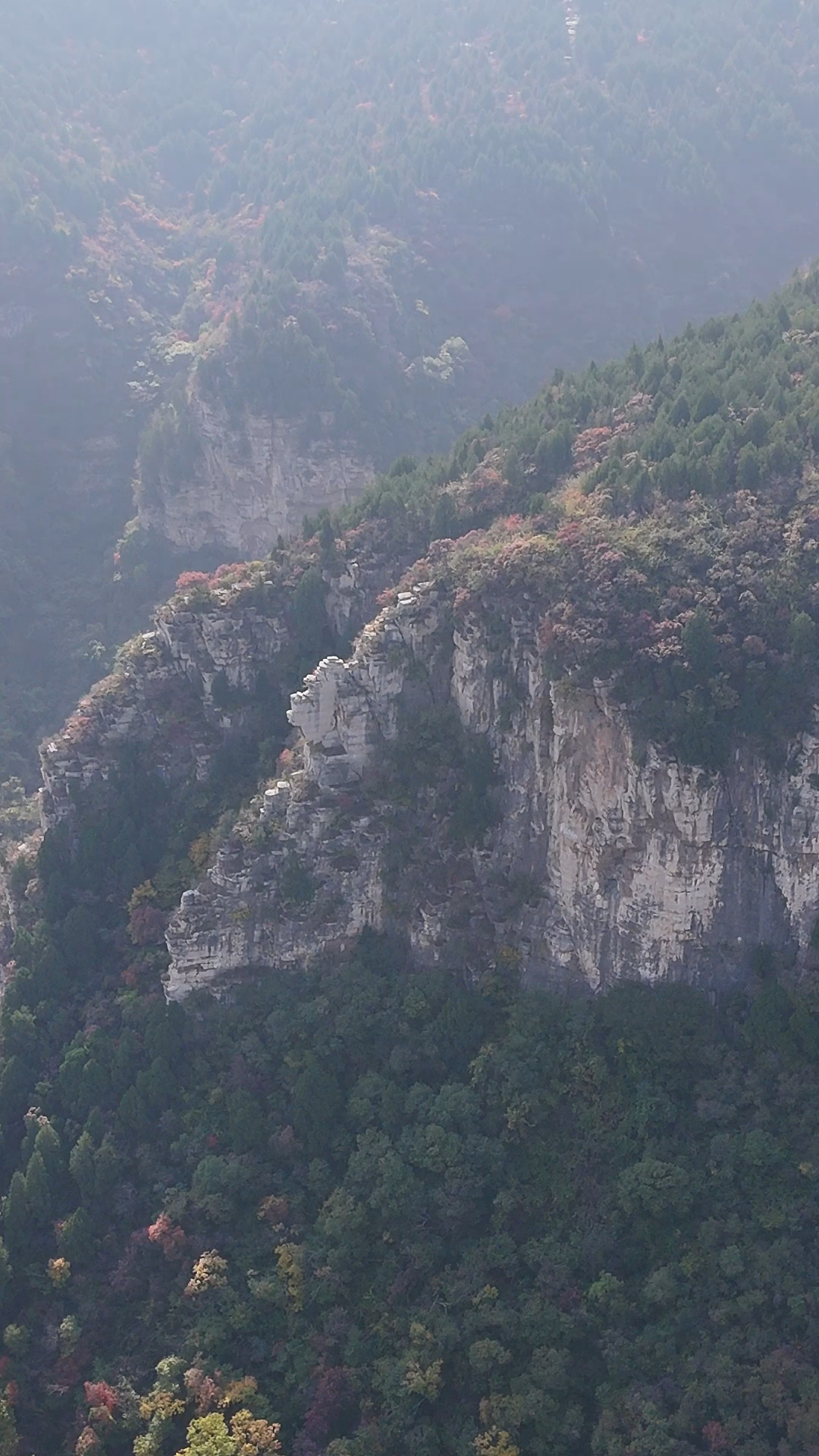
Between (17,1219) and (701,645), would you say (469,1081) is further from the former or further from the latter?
(701,645)

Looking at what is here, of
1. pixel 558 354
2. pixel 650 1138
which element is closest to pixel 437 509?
pixel 650 1138

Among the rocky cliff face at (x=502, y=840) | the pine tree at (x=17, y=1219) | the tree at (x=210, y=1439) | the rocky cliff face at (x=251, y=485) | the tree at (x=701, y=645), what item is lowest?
the tree at (x=210, y=1439)

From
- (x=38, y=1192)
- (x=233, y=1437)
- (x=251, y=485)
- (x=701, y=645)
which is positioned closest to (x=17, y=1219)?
(x=38, y=1192)

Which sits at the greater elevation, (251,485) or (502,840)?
(251,485)

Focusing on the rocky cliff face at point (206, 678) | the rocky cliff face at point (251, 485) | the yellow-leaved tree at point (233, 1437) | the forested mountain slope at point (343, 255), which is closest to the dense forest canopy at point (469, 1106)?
the yellow-leaved tree at point (233, 1437)

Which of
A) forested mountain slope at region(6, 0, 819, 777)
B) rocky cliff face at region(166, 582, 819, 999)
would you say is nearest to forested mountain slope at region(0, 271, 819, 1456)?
rocky cliff face at region(166, 582, 819, 999)

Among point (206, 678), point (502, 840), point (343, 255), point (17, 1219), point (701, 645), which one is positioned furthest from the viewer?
point (343, 255)

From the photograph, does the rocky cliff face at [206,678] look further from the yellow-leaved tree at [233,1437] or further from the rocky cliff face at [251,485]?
the rocky cliff face at [251,485]
